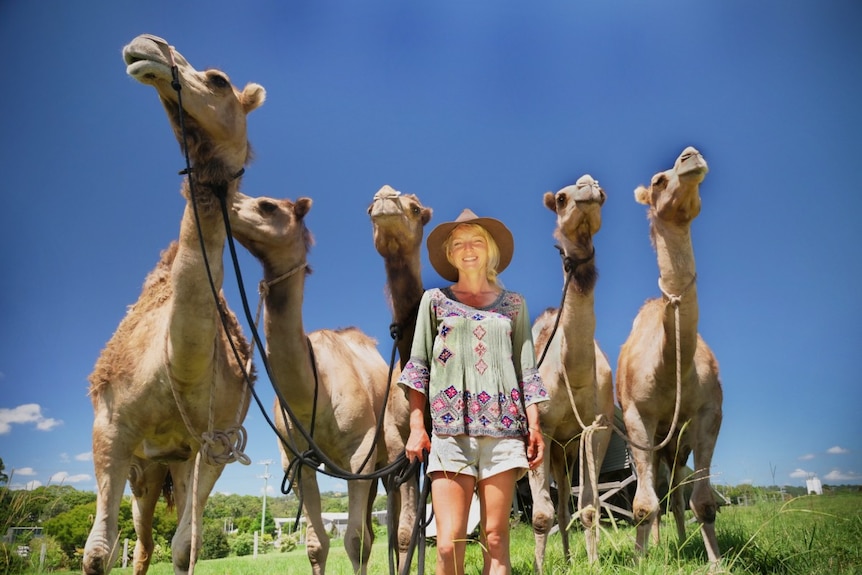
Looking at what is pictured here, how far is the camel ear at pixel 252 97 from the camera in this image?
4.70m

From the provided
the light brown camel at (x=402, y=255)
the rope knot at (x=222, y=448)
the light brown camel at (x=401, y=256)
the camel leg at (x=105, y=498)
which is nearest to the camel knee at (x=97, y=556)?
the camel leg at (x=105, y=498)

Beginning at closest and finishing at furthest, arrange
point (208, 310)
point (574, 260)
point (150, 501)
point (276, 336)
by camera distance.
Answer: point (208, 310) → point (276, 336) → point (574, 260) → point (150, 501)

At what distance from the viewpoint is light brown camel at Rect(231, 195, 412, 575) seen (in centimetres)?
511

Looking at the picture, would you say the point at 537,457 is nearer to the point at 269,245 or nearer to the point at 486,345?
the point at 486,345

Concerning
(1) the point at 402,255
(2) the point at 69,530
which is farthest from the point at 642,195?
(2) the point at 69,530

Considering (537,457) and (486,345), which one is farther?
(486,345)

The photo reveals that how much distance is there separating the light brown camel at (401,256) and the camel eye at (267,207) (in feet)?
3.13

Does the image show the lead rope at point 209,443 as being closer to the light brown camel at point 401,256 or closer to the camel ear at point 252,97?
the camel ear at point 252,97

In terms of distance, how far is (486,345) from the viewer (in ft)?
10.9

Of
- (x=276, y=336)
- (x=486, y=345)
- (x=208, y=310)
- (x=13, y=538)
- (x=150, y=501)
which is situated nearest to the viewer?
(x=486, y=345)

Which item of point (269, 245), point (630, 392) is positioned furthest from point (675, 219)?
point (269, 245)

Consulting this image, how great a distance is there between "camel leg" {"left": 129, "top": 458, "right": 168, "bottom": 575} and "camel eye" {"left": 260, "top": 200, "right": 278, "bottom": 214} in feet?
10.7

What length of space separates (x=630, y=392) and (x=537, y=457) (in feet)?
10.9

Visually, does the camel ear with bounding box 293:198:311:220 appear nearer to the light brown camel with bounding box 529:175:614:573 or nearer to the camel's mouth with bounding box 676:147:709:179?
the light brown camel with bounding box 529:175:614:573
